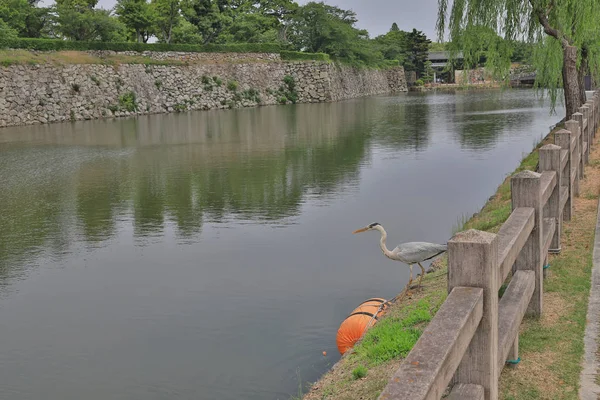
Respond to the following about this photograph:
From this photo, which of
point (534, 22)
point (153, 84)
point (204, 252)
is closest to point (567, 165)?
point (204, 252)

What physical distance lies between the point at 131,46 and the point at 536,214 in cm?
4577

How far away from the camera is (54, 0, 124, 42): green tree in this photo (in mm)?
45469

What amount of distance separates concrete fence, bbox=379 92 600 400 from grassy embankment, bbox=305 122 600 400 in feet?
0.68

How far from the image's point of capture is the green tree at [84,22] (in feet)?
149

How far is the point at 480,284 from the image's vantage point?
3053 mm

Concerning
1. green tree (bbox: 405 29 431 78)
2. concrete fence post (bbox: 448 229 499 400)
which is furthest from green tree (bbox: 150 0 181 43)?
concrete fence post (bbox: 448 229 499 400)

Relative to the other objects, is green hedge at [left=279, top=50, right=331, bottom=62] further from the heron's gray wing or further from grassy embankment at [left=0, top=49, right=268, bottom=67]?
the heron's gray wing

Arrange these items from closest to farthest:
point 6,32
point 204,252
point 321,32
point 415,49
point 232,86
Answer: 1. point 204,252
2. point 6,32
3. point 232,86
4. point 321,32
5. point 415,49

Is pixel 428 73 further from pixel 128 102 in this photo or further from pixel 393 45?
pixel 128 102

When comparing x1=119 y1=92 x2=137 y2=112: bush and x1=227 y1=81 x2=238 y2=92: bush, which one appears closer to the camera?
x1=119 y1=92 x2=137 y2=112: bush

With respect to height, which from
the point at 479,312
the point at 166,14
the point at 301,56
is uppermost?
the point at 166,14

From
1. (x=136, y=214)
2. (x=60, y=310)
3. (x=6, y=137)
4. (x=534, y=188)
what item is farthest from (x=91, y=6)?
(x=534, y=188)

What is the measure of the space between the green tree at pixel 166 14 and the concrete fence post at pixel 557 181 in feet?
166

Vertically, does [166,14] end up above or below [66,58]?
above
